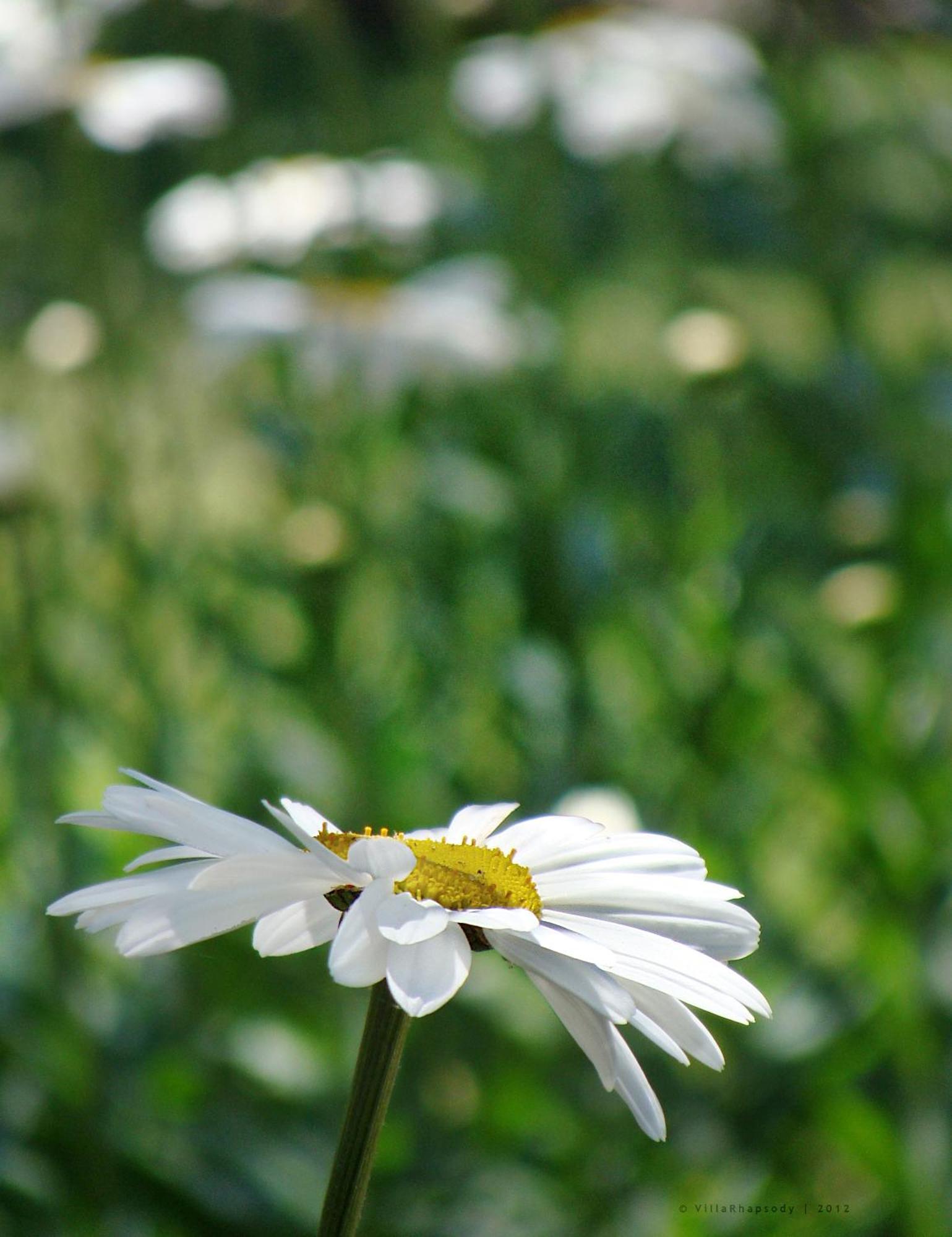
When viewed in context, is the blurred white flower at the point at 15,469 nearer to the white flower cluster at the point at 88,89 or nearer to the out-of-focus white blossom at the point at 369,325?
the out-of-focus white blossom at the point at 369,325

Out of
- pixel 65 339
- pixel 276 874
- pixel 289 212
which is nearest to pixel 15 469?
pixel 65 339

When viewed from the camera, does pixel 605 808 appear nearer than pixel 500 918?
No

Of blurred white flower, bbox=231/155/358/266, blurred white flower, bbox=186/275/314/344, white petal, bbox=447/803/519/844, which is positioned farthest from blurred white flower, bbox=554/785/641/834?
blurred white flower, bbox=231/155/358/266

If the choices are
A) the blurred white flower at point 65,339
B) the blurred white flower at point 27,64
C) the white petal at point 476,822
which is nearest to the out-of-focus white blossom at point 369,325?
the blurred white flower at point 65,339

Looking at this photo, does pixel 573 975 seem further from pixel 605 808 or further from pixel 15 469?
pixel 15 469

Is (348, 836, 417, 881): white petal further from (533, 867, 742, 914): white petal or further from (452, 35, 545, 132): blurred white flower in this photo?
(452, 35, 545, 132): blurred white flower

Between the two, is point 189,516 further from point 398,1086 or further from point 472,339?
point 398,1086
